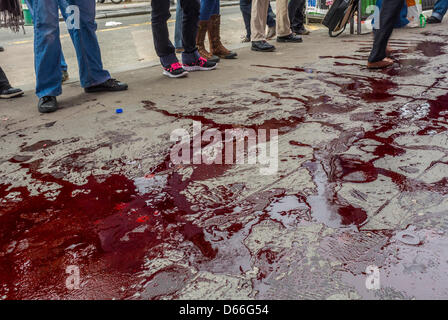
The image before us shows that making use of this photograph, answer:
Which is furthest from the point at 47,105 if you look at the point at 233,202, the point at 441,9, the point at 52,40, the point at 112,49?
the point at 441,9

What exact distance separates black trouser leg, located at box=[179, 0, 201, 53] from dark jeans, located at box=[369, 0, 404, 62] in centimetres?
150

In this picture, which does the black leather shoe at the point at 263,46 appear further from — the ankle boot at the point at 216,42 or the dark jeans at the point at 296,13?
the dark jeans at the point at 296,13

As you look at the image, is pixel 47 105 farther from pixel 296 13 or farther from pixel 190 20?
pixel 296 13

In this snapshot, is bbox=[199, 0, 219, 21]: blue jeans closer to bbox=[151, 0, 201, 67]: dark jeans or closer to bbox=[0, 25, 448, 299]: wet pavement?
bbox=[151, 0, 201, 67]: dark jeans

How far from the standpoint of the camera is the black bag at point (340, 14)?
16.3 feet

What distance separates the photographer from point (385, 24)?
3.14 m

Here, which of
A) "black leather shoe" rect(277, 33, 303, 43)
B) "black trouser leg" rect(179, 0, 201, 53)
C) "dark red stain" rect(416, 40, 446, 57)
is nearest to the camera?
"black trouser leg" rect(179, 0, 201, 53)

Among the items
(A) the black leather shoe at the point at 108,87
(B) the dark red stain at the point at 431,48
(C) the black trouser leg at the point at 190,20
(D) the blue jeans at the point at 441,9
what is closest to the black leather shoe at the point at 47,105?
(A) the black leather shoe at the point at 108,87

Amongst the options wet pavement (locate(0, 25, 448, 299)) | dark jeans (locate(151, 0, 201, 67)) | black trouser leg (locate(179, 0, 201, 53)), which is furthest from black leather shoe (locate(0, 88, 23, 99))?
black trouser leg (locate(179, 0, 201, 53))

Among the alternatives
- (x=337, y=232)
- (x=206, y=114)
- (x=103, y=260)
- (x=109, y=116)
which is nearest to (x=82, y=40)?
(x=109, y=116)

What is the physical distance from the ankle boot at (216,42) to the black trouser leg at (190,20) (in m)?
0.54

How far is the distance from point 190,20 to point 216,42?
69 cm

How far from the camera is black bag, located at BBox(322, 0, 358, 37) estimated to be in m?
4.98

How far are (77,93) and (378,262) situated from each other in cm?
266
